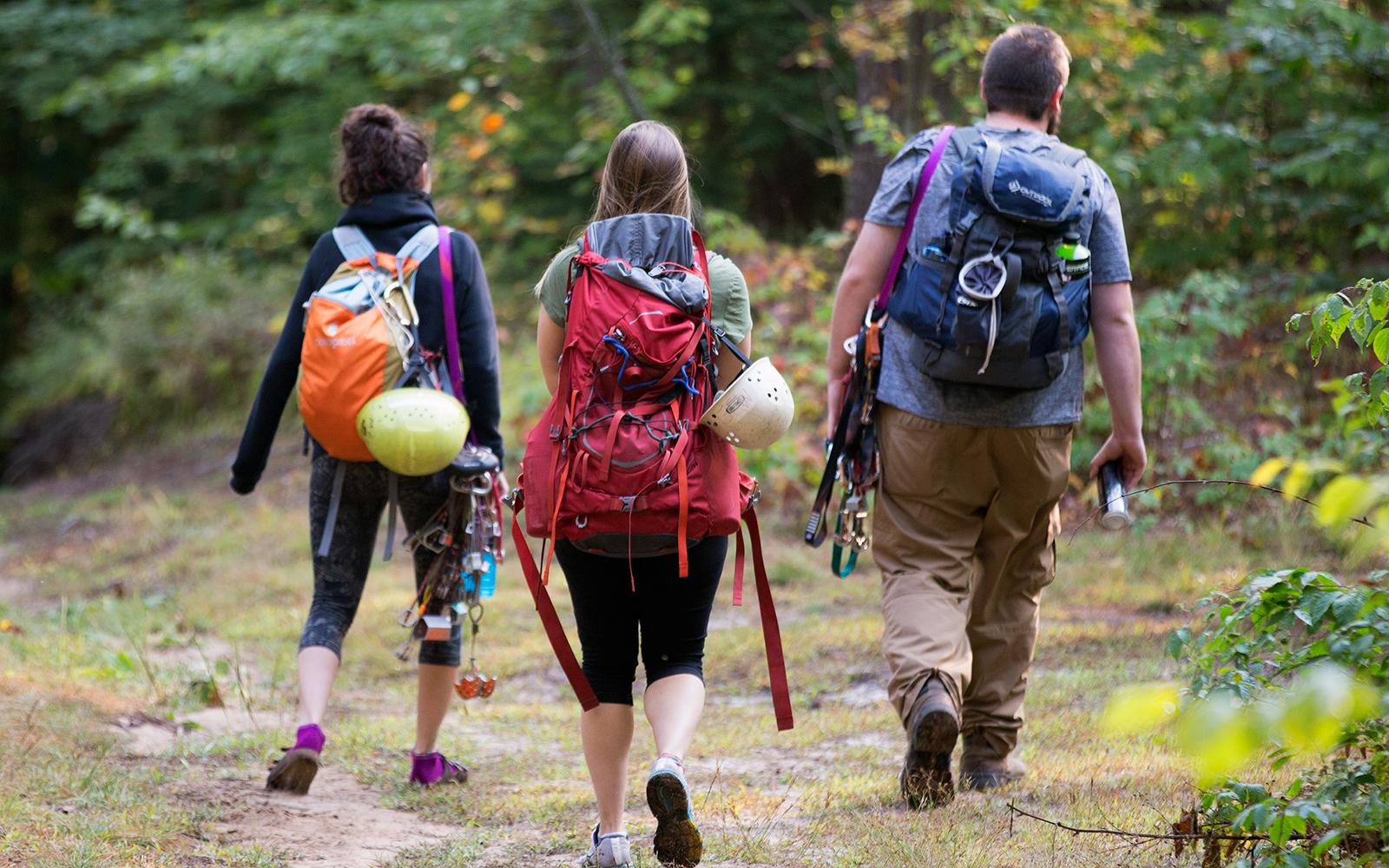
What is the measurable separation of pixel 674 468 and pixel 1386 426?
4.96 ft

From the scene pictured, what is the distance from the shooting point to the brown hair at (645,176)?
325 cm

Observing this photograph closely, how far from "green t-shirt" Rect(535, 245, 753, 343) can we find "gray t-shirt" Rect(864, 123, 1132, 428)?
67 centimetres

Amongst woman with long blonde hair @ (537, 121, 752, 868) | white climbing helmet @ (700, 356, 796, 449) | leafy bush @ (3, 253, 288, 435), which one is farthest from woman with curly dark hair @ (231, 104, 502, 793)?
leafy bush @ (3, 253, 288, 435)

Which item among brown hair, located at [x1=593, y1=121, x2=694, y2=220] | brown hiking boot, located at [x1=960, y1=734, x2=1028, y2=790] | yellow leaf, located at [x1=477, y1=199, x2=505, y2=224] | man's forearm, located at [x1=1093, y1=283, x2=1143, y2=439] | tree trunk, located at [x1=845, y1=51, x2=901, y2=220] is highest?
tree trunk, located at [x1=845, y1=51, x2=901, y2=220]

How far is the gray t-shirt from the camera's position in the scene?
12.1 feet

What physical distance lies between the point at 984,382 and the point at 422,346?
5.52 feet

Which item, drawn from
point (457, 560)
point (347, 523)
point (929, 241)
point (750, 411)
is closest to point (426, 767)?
point (457, 560)

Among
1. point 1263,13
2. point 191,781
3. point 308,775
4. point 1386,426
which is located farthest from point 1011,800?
point 1263,13

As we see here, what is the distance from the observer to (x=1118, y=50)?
9.31 metres

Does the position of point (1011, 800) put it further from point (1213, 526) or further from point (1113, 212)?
point (1213, 526)

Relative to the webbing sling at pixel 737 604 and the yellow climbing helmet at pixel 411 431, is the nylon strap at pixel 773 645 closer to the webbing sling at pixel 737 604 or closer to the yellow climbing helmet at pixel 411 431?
the webbing sling at pixel 737 604

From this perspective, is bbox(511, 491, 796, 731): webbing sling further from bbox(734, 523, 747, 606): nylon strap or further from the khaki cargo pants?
the khaki cargo pants

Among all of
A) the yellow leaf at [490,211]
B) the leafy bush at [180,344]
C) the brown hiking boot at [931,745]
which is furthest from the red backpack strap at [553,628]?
the leafy bush at [180,344]

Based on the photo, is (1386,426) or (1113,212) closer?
(1386,426)
